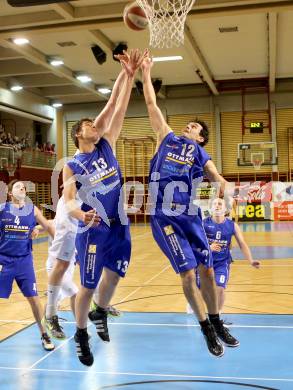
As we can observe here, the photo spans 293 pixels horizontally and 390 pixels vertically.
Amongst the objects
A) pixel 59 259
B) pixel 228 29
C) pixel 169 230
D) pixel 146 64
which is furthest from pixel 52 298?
pixel 228 29

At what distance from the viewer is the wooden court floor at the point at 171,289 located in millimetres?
8367

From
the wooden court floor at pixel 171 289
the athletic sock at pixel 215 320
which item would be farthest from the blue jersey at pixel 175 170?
the wooden court floor at pixel 171 289

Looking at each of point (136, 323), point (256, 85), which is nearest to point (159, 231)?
point (136, 323)

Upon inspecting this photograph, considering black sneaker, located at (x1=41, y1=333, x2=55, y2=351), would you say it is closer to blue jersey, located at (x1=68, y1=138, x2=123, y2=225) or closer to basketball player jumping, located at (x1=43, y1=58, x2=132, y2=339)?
basketball player jumping, located at (x1=43, y1=58, x2=132, y2=339)

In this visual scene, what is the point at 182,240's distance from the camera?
4.54 meters

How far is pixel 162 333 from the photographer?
7.10 metres

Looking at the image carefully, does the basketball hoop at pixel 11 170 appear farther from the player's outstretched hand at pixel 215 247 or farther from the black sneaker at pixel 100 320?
the black sneaker at pixel 100 320

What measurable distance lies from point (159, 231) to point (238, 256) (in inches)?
398

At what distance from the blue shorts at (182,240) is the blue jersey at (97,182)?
400 millimetres

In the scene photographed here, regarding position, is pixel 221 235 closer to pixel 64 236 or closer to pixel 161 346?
pixel 161 346

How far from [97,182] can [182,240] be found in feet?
2.89

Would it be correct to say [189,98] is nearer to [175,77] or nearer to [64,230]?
[175,77]

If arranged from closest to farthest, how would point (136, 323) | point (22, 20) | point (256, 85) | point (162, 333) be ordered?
point (162, 333), point (136, 323), point (22, 20), point (256, 85)

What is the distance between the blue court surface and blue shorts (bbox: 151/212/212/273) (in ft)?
4.66
